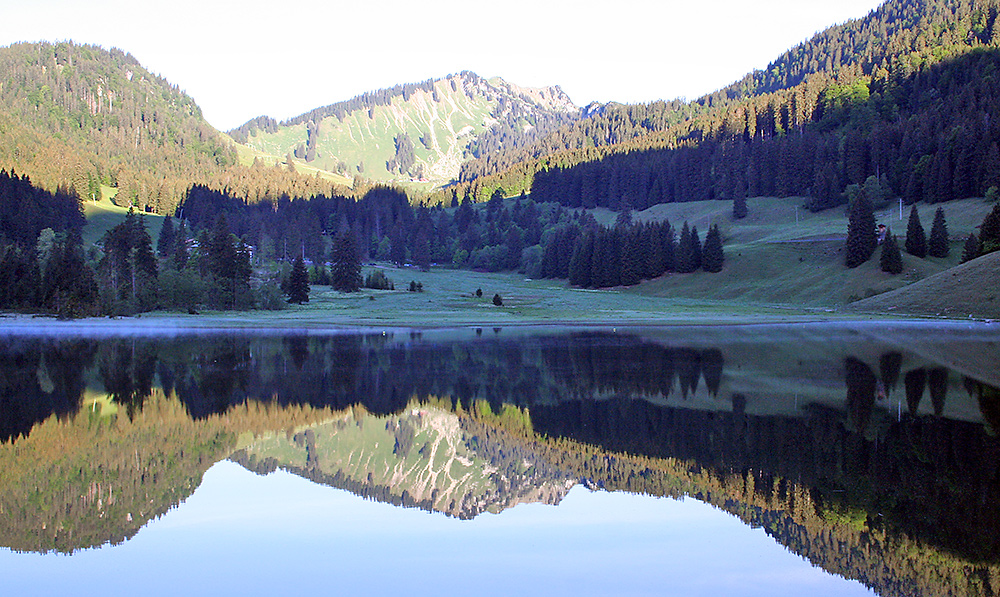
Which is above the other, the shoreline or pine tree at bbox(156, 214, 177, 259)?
pine tree at bbox(156, 214, 177, 259)

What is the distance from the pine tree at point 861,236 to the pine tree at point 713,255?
1859 centimetres

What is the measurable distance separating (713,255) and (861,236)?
21640mm

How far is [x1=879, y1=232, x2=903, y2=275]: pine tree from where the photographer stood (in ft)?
276

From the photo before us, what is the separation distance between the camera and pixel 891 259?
277 feet

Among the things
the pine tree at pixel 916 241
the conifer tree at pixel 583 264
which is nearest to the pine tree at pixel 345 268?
the conifer tree at pixel 583 264

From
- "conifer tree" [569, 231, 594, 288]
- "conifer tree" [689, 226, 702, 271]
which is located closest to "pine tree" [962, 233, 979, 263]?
"conifer tree" [689, 226, 702, 271]

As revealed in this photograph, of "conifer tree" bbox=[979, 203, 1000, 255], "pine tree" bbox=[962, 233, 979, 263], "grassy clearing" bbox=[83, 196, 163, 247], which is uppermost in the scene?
"grassy clearing" bbox=[83, 196, 163, 247]

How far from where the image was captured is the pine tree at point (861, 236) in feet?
298

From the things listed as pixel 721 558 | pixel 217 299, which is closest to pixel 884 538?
pixel 721 558

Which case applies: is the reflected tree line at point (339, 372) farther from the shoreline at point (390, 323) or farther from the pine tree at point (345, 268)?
the pine tree at point (345, 268)

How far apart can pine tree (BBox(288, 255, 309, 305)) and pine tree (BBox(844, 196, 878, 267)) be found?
217 feet

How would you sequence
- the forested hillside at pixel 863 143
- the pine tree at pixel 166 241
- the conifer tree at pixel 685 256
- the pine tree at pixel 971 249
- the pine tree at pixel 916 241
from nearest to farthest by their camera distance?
the pine tree at pixel 971 249
the pine tree at pixel 916 241
the conifer tree at pixel 685 256
the forested hillside at pixel 863 143
the pine tree at pixel 166 241

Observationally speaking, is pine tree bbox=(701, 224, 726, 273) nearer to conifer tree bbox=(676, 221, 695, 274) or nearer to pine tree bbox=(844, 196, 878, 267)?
conifer tree bbox=(676, 221, 695, 274)

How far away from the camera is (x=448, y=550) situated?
36.2ft
